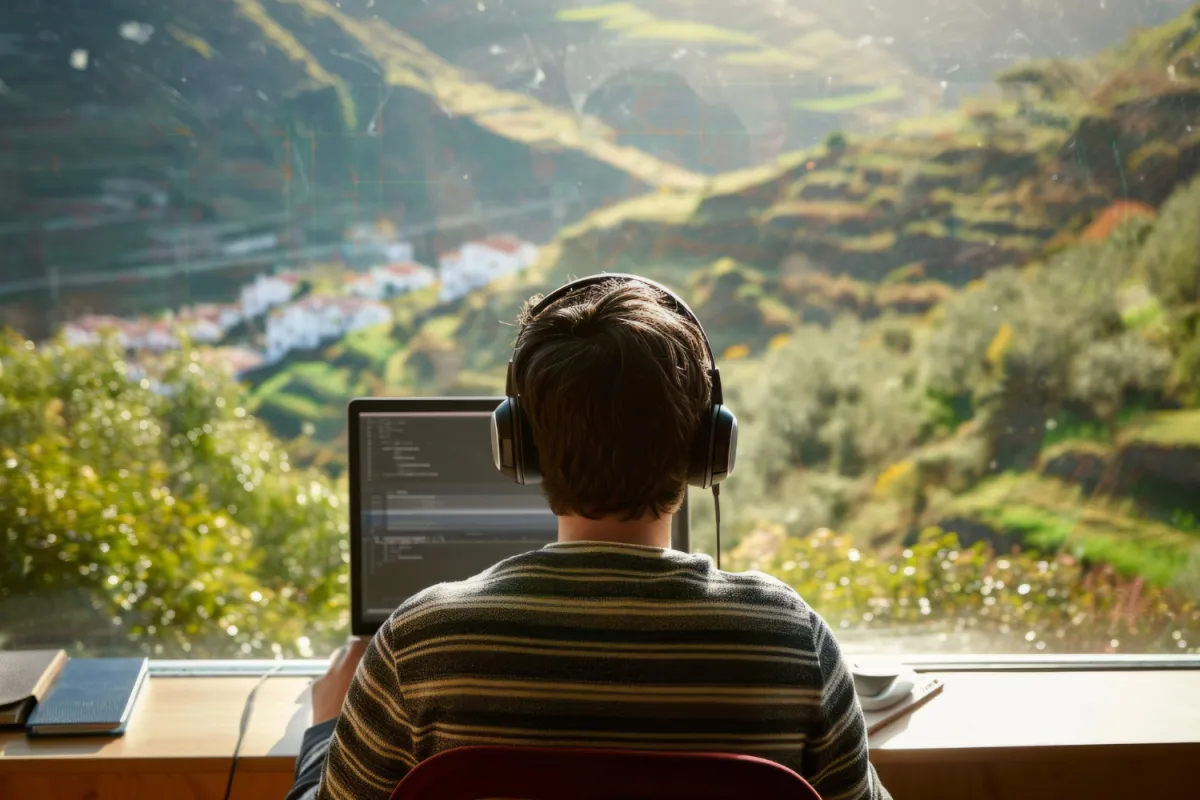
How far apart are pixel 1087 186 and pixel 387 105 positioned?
153cm

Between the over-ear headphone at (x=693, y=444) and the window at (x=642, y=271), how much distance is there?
3.96ft

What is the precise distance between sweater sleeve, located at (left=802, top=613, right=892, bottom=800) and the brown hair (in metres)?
0.19

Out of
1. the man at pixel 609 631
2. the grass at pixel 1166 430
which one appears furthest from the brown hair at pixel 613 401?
the grass at pixel 1166 430

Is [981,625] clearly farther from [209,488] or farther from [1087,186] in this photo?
[209,488]

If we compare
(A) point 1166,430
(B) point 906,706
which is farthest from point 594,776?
(A) point 1166,430

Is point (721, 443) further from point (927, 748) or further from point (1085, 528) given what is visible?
point (1085, 528)

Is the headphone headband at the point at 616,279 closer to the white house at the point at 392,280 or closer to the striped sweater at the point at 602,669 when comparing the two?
the striped sweater at the point at 602,669

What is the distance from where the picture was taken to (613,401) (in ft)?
2.73

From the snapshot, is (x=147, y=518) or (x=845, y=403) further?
(x=845, y=403)

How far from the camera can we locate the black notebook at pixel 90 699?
1.37 meters

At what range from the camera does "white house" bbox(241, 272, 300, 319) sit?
82.8 inches

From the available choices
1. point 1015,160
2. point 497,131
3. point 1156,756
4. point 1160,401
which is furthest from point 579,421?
point 1160,401

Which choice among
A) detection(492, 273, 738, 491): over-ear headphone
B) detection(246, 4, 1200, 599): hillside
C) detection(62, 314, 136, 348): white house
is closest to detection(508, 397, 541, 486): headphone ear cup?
detection(492, 273, 738, 491): over-ear headphone

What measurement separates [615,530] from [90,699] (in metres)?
1.00
